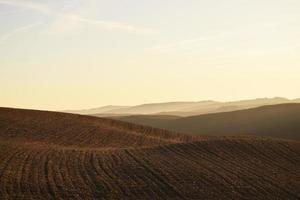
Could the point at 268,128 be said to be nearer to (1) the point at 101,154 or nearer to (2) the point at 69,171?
→ (1) the point at 101,154

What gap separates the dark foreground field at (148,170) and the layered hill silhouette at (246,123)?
96.8 ft

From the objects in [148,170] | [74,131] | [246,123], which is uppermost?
[74,131]

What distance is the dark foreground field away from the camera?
70.3ft

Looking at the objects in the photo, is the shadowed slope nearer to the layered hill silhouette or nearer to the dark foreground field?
the dark foreground field

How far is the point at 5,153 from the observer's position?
99.5 feet

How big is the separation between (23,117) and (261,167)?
2831 centimetres

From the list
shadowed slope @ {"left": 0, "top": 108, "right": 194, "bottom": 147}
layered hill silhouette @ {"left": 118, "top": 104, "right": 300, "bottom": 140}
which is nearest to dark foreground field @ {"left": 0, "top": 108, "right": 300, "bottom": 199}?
shadowed slope @ {"left": 0, "top": 108, "right": 194, "bottom": 147}

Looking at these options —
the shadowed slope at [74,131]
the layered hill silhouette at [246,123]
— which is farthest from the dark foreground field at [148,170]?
the layered hill silhouette at [246,123]

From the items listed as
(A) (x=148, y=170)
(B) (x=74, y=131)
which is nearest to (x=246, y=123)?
(B) (x=74, y=131)

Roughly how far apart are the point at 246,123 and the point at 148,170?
5638 centimetres

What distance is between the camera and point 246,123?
7975cm

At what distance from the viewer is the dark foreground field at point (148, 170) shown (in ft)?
70.3

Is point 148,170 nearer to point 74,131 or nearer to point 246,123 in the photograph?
point 74,131

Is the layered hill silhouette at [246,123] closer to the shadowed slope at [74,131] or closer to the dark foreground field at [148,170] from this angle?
the shadowed slope at [74,131]
